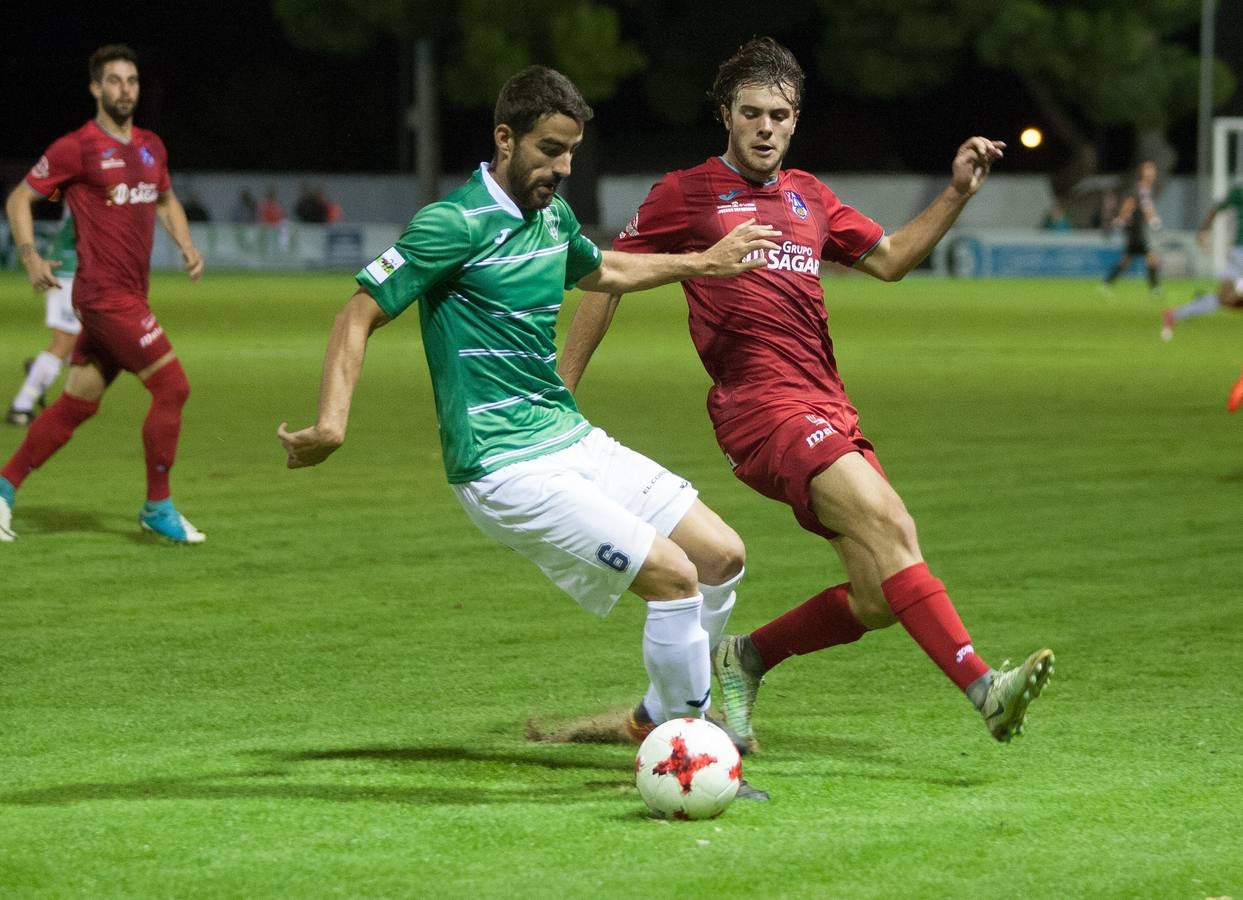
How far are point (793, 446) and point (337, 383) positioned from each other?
4.50ft

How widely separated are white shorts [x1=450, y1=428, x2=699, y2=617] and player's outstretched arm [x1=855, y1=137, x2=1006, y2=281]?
4.10ft

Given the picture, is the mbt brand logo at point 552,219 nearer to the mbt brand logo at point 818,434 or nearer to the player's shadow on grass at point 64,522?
→ the mbt brand logo at point 818,434

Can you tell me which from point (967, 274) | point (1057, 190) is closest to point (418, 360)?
point (967, 274)

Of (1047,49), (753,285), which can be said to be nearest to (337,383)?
(753,285)

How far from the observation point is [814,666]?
692cm

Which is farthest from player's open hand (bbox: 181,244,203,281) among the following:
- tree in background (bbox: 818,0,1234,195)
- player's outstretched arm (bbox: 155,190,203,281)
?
tree in background (bbox: 818,0,1234,195)

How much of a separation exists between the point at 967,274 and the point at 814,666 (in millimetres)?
36147

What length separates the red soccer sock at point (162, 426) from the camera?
9.26 meters

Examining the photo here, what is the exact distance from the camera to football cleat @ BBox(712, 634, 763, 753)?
19.0 ft

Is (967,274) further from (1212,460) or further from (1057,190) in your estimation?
(1212,460)

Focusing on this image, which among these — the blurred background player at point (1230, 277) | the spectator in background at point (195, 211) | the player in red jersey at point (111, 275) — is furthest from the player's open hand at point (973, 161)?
the spectator in background at point (195, 211)

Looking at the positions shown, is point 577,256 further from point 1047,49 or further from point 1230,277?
point 1047,49

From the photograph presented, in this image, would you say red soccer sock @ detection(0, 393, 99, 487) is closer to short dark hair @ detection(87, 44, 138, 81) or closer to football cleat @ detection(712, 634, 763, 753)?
short dark hair @ detection(87, 44, 138, 81)

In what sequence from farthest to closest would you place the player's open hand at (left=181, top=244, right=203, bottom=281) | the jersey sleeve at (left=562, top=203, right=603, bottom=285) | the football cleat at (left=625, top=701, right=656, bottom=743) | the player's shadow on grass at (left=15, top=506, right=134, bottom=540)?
1. the player's open hand at (left=181, top=244, right=203, bottom=281)
2. the player's shadow on grass at (left=15, top=506, right=134, bottom=540)
3. the football cleat at (left=625, top=701, right=656, bottom=743)
4. the jersey sleeve at (left=562, top=203, right=603, bottom=285)
